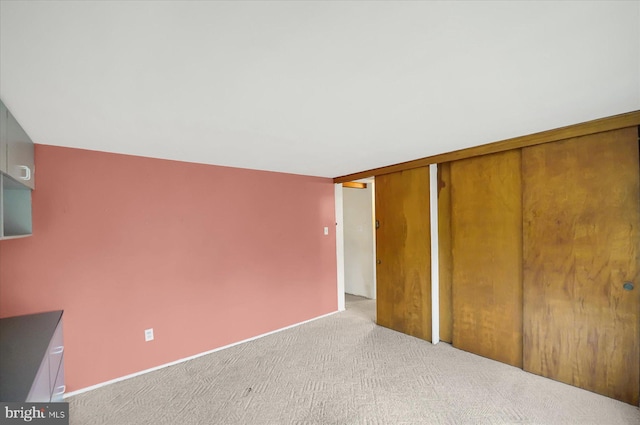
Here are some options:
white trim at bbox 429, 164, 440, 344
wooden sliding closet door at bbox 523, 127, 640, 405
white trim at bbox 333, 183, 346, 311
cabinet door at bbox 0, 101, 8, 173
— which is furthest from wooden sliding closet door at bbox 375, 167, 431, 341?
cabinet door at bbox 0, 101, 8, 173

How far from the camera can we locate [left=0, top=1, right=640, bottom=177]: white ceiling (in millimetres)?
896

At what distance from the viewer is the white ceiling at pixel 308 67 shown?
35.3 inches

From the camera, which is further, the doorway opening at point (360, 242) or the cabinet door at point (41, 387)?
the doorway opening at point (360, 242)

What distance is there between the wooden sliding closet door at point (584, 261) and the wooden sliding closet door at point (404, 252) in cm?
99

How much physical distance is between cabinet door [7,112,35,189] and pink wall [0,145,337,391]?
0.24m

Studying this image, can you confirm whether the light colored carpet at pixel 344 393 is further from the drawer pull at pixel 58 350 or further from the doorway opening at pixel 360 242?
the doorway opening at pixel 360 242

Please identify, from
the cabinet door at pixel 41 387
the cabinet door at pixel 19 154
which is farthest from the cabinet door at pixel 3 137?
the cabinet door at pixel 41 387

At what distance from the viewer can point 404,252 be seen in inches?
133

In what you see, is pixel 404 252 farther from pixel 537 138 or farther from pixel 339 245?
pixel 537 138

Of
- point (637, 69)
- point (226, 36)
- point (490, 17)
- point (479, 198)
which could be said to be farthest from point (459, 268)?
point (226, 36)

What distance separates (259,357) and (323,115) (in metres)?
2.64

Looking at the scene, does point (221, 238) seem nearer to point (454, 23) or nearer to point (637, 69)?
point (454, 23)

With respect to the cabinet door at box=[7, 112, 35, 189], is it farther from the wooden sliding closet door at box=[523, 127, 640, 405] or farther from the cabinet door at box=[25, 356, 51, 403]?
the wooden sliding closet door at box=[523, 127, 640, 405]

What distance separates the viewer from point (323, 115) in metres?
1.75
